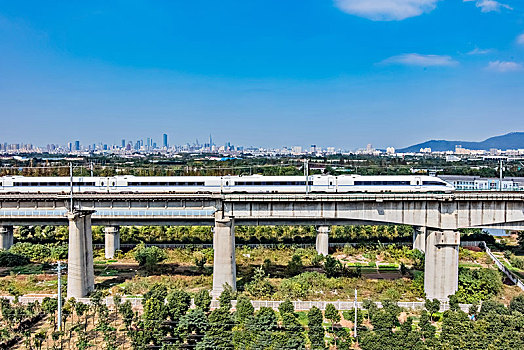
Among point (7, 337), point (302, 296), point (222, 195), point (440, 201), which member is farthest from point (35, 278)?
point (440, 201)

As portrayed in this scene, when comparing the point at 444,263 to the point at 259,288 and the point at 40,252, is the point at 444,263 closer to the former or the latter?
the point at 259,288

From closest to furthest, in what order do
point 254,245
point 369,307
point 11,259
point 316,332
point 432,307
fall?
1. point 316,332
2. point 369,307
3. point 432,307
4. point 11,259
5. point 254,245

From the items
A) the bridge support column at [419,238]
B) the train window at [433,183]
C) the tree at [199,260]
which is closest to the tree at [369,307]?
the tree at [199,260]

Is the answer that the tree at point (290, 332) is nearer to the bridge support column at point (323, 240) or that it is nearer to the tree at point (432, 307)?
the tree at point (432, 307)

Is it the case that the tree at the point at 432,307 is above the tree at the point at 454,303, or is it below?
below

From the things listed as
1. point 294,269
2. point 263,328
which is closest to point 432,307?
point 263,328

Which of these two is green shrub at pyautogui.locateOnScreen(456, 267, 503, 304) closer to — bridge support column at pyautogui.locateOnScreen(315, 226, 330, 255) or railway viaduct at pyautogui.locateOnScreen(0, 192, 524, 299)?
railway viaduct at pyautogui.locateOnScreen(0, 192, 524, 299)

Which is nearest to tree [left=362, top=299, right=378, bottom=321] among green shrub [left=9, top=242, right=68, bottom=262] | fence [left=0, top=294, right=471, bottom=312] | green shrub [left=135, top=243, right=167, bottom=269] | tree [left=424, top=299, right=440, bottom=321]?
fence [left=0, top=294, right=471, bottom=312]
